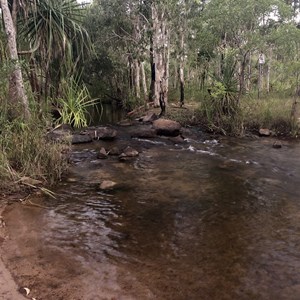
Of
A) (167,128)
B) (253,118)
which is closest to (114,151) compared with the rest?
(167,128)

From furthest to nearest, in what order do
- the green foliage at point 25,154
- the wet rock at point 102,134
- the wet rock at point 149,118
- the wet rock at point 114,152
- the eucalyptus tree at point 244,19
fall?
the wet rock at point 149,118 → the eucalyptus tree at point 244,19 → the wet rock at point 102,134 → the wet rock at point 114,152 → the green foliage at point 25,154

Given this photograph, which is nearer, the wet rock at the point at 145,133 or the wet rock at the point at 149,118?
the wet rock at the point at 145,133

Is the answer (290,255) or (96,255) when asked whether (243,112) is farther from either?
(96,255)

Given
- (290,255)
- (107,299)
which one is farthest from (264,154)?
(107,299)

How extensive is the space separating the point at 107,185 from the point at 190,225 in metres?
2.12

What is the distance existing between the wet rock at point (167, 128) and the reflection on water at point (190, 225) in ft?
10.2

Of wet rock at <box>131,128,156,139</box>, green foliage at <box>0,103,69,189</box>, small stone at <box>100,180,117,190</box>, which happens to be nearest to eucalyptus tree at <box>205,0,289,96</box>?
wet rock at <box>131,128,156,139</box>

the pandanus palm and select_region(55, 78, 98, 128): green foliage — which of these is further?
select_region(55, 78, 98, 128): green foliage

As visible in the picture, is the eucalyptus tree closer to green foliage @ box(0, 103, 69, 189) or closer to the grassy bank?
the grassy bank

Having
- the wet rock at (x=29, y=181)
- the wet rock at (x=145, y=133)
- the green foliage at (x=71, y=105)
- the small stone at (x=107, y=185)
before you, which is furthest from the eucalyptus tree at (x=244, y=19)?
the wet rock at (x=29, y=181)

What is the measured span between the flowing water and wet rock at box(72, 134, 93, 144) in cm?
190

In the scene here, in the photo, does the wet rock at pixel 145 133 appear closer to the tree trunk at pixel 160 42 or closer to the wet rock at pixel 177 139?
the wet rock at pixel 177 139

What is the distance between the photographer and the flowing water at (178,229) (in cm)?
352

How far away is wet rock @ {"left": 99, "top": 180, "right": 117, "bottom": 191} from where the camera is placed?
635 centimetres
